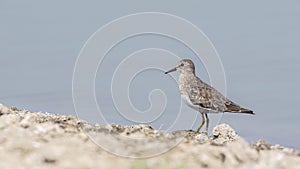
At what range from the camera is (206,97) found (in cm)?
1708

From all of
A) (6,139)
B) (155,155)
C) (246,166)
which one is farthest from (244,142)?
(6,139)

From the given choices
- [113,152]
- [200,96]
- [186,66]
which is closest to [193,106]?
[200,96]

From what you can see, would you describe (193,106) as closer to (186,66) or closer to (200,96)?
(200,96)

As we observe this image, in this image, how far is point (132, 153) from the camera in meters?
10.2

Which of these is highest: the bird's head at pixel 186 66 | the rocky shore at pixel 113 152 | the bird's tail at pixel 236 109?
the bird's head at pixel 186 66

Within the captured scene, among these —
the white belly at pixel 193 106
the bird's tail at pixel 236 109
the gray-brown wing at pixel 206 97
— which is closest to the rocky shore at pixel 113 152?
the white belly at pixel 193 106

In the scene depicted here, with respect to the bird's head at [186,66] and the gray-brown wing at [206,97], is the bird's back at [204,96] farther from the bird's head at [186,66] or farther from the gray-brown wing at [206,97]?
the bird's head at [186,66]

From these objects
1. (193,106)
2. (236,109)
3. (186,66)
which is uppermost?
(186,66)

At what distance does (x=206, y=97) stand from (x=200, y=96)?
0.54 ft

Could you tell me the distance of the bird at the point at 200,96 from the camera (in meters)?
17.0

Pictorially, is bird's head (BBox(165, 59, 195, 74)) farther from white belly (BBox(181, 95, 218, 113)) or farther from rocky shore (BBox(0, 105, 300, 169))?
rocky shore (BBox(0, 105, 300, 169))

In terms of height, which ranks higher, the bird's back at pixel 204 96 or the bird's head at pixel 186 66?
the bird's head at pixel 186 66

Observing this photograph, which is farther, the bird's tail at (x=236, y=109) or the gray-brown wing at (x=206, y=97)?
the bird's tail at (x=236, y=109)

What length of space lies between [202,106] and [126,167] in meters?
7.39
